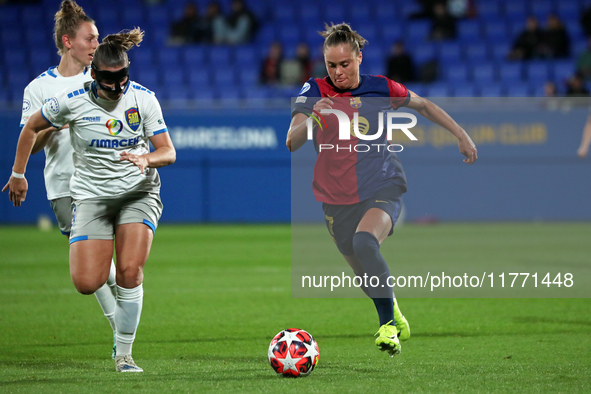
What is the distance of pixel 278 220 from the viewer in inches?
792

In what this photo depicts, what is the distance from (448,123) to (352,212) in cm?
90

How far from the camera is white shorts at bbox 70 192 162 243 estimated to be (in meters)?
5.33

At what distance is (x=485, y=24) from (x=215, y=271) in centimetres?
1291

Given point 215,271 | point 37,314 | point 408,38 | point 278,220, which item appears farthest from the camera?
point 408,38

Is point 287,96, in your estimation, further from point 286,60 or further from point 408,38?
point 408,38

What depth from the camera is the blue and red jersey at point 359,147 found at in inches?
231

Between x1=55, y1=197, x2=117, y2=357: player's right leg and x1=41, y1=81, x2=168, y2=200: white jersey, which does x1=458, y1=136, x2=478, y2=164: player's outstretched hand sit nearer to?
x1=41, y1=81, x2=168, y2=200: white jersey

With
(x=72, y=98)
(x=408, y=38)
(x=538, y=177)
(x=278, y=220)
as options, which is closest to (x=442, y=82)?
(x=408, y=38)

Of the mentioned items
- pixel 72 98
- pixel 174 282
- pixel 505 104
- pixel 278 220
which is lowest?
pixel 278 220

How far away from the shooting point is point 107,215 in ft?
17.7

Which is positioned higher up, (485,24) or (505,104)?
(485,24)

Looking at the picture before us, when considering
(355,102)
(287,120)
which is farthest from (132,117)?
(287,120)

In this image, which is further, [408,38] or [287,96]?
[408,38]

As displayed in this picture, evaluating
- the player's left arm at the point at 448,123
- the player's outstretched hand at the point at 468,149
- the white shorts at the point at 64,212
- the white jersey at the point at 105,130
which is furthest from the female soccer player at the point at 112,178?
the player's outstretched hand at the point at 468,149
